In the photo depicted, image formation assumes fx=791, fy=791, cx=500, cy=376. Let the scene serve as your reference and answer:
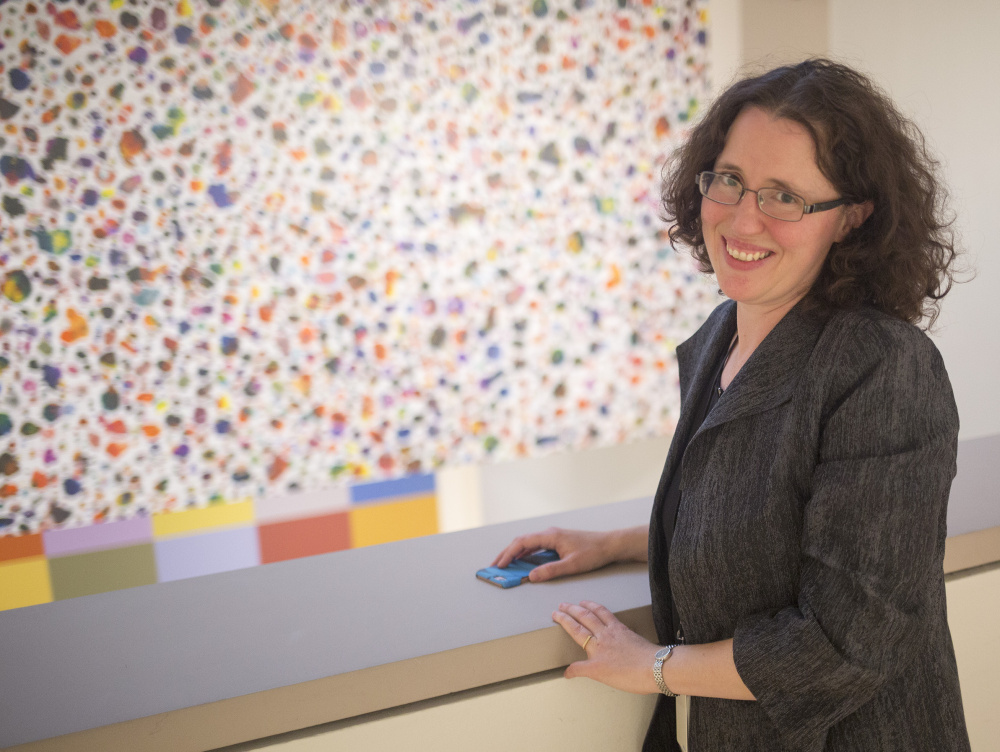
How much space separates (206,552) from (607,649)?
8.46 ft

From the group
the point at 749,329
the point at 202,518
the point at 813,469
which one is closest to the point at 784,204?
the point at 749,329

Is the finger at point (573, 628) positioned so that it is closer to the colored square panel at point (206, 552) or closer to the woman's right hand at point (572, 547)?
the woman's right hand at point (572, 547)

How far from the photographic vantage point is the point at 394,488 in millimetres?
Answer: 3500

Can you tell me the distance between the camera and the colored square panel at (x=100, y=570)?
3020 mm

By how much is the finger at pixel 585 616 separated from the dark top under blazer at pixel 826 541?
0.12 meters

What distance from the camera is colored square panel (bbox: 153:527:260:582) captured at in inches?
125

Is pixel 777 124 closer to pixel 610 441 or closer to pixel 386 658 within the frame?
pixel 386 658

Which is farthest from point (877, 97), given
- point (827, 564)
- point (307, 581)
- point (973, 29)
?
point (973, 29)

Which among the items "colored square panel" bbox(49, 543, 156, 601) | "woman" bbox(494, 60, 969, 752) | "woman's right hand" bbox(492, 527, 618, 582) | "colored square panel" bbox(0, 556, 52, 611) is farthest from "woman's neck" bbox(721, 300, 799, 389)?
"colored square panel" bbox(0, 556, 52, 611)

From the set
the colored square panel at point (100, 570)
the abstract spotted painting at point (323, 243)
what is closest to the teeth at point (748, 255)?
the abstract spotted painting at point (323, 243)

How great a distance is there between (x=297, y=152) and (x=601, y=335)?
162cm

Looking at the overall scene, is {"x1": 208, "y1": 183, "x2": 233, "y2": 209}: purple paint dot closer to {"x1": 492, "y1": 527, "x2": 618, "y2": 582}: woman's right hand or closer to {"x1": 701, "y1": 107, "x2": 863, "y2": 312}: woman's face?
{"x1": 492, "y1": 527, "x2": 618, "y2": 582}: woman's right hand

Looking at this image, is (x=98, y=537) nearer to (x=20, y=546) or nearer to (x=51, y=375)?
(x=20, y=546)

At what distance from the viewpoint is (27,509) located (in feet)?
9.76
